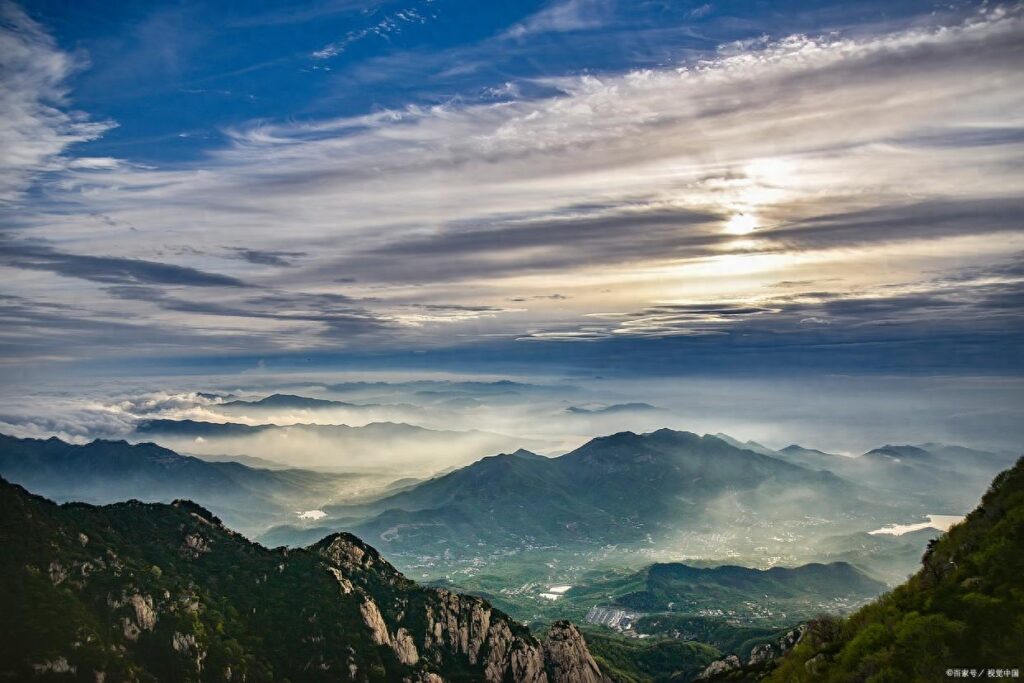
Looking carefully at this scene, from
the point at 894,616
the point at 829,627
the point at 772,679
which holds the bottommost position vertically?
the point at 772,679

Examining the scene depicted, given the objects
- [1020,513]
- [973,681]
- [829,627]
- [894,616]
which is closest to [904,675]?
[973,681]

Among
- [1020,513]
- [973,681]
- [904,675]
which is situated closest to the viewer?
[973,681]

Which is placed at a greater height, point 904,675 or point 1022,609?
point 1022,609

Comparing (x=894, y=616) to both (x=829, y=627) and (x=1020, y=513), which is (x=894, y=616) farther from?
(x=829, y=627)

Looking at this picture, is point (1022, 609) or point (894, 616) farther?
point (894, 616)

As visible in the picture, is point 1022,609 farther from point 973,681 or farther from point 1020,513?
point 1020,513

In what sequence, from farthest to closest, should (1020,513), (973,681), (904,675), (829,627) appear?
(829,627) < (1020,513) < (904,675) < (973,681)
